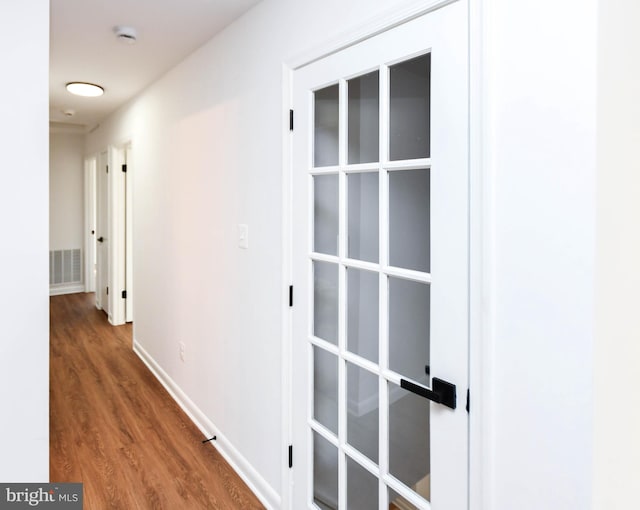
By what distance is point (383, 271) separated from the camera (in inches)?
56.0

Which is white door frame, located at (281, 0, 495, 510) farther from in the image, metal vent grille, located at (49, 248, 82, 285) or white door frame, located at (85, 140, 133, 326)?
metal vent grille, located at (49, 248, 82, 285)

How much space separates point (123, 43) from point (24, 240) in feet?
6.03

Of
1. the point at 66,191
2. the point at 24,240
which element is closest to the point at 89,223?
the point at 66,191

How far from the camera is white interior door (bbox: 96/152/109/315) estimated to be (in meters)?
5.45

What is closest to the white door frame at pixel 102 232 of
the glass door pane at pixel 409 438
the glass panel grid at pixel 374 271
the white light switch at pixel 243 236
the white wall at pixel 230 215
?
the white wall at pixel 230 215

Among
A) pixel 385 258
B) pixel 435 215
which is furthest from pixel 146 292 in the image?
pixel 435 215

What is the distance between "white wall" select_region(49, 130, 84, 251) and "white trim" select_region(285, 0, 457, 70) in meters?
6.25

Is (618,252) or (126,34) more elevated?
(126,34)

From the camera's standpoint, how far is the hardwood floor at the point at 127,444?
2092mm

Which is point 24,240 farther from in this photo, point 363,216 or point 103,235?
point 103,235

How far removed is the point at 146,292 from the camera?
3.89 m

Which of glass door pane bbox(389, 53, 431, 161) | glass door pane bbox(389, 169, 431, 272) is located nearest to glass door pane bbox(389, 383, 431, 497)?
glass door pane bbox(389, 169, 431, 272)

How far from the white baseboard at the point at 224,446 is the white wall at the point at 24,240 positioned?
1036mm

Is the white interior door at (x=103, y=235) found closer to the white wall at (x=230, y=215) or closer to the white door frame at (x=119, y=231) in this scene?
the white door frame at (x=119, y=231)
